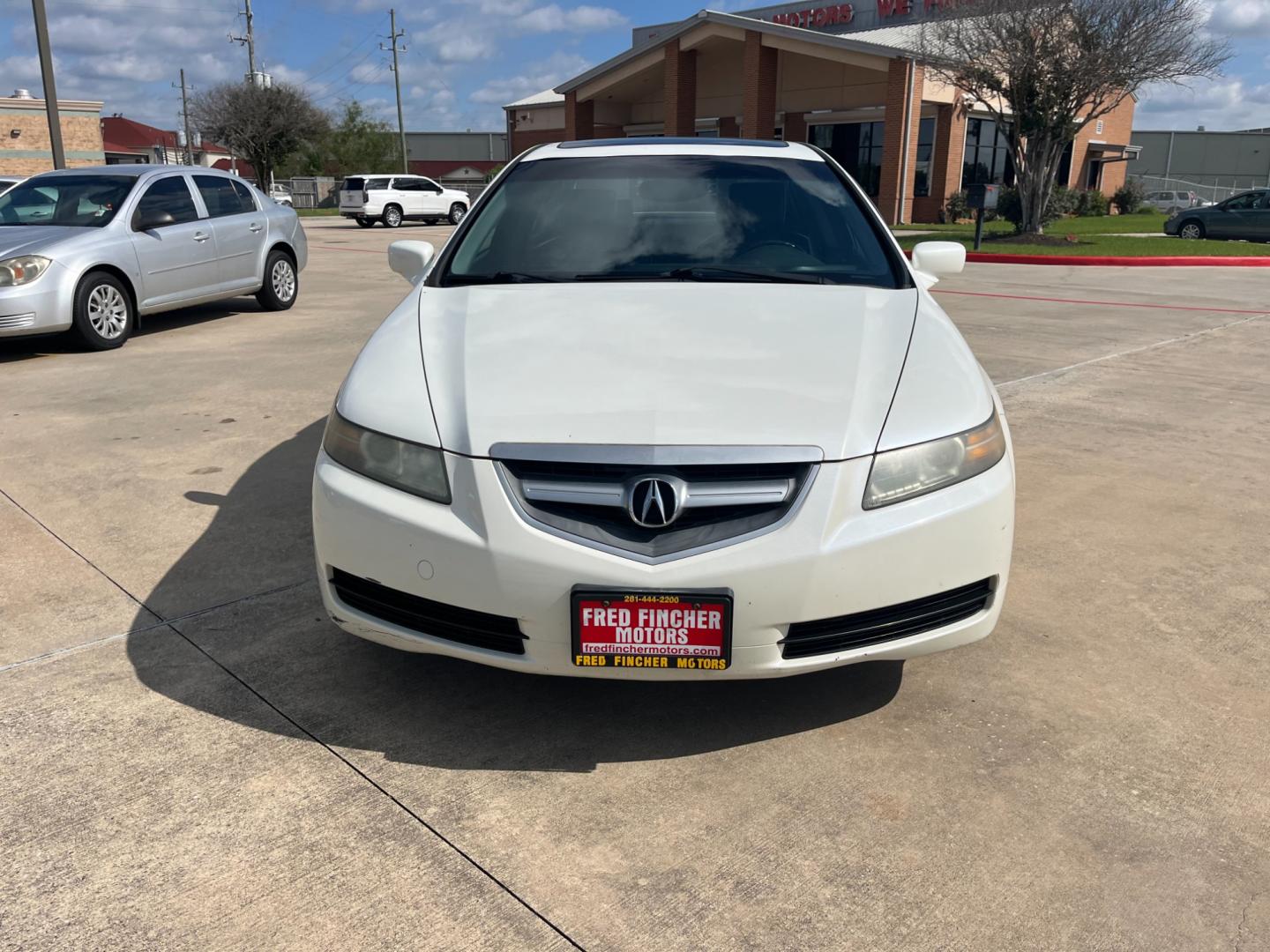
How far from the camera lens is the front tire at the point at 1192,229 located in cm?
2675

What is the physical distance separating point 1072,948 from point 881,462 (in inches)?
44.2

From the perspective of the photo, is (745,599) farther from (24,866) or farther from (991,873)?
(24,866)

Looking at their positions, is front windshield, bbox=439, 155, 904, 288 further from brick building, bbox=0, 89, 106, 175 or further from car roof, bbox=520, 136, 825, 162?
brick building, bbox=0, 89, 106, 175

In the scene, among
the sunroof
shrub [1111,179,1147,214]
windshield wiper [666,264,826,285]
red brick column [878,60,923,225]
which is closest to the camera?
windshield wiper [666,264,826,285]

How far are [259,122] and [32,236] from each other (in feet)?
163

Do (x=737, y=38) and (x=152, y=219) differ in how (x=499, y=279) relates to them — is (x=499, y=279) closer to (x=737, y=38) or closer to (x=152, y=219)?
(x=152, y=219)

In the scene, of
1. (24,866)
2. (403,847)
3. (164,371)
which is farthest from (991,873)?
(164,371)

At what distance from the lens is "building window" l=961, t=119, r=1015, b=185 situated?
34.5 meters

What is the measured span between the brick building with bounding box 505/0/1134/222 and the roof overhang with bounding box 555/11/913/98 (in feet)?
0.14

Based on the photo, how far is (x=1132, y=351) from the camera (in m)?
9.12

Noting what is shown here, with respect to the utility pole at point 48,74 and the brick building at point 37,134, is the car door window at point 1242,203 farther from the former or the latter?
the brick building at point 37,134

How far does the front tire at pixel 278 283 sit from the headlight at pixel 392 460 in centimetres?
883

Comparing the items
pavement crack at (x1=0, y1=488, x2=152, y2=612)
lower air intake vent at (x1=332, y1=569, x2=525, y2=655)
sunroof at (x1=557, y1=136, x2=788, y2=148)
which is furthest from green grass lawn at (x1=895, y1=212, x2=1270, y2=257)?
lower air intake vent at (x1=332, y1=569, x2=525, y2=655)

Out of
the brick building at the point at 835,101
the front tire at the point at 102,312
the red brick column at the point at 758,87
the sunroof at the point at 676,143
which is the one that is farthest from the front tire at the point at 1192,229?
the sunroof at the point at 676,143
